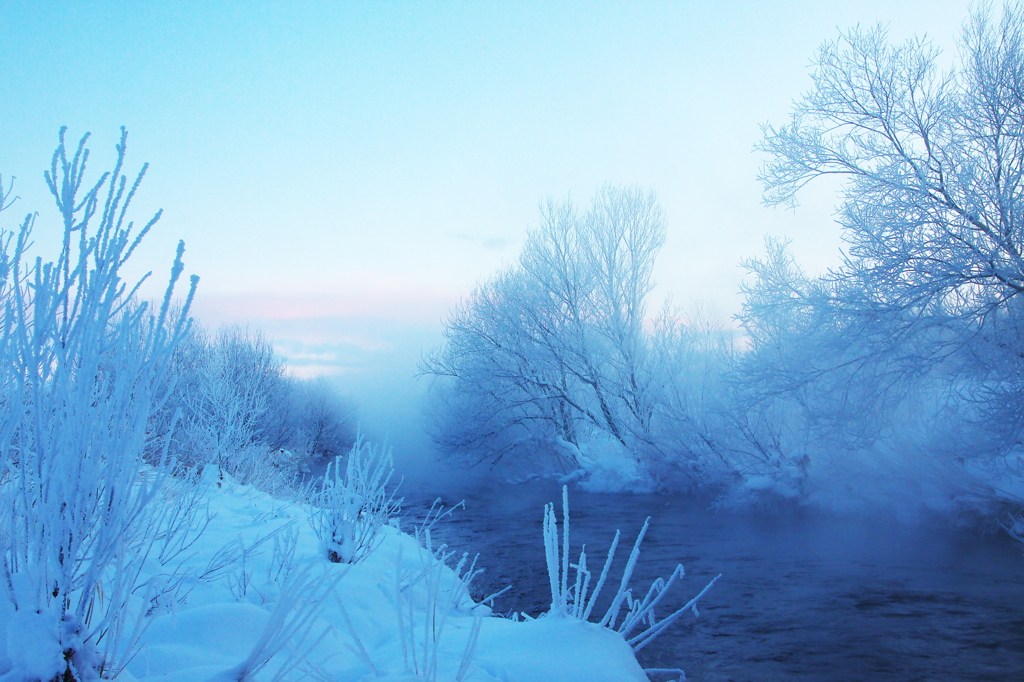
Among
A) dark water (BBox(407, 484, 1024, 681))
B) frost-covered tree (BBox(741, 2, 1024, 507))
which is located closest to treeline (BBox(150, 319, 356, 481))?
dark water (BBox(407, 484, 1024, 681))

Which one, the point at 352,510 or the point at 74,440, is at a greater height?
the point at 74,440

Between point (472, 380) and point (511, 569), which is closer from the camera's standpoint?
point (511, 569)

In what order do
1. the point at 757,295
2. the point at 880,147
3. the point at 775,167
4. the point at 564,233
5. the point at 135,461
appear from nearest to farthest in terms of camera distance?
the point at 135,461 → the point at 880,147 → the point at 775,167 → the point at 757,295 → the point at 564,233

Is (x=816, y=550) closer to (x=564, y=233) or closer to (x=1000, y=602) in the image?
(x=1000, y=602)

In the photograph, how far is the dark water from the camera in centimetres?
477

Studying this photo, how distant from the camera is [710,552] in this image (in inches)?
352

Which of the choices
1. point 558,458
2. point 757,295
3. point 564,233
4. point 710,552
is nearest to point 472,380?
point 558,458

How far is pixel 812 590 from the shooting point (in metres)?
6.76

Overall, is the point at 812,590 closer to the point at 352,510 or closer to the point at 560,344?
the point at 352,510

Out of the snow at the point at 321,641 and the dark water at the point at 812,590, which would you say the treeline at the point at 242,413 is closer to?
the snow at the point at 321,641

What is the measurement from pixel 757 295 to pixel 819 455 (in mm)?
3721

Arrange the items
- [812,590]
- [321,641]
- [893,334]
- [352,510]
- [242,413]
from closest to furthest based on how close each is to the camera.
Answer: [321,641] < [352,510] < [812,590] < [893,334] < [242,413]

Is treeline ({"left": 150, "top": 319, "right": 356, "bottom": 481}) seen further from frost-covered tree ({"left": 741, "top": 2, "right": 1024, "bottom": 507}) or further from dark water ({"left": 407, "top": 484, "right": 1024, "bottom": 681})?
frost-covered tree ({"left": 741, "top": 2, "right": 1024, "bottom": 507})

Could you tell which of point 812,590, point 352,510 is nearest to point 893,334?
point 812,590
